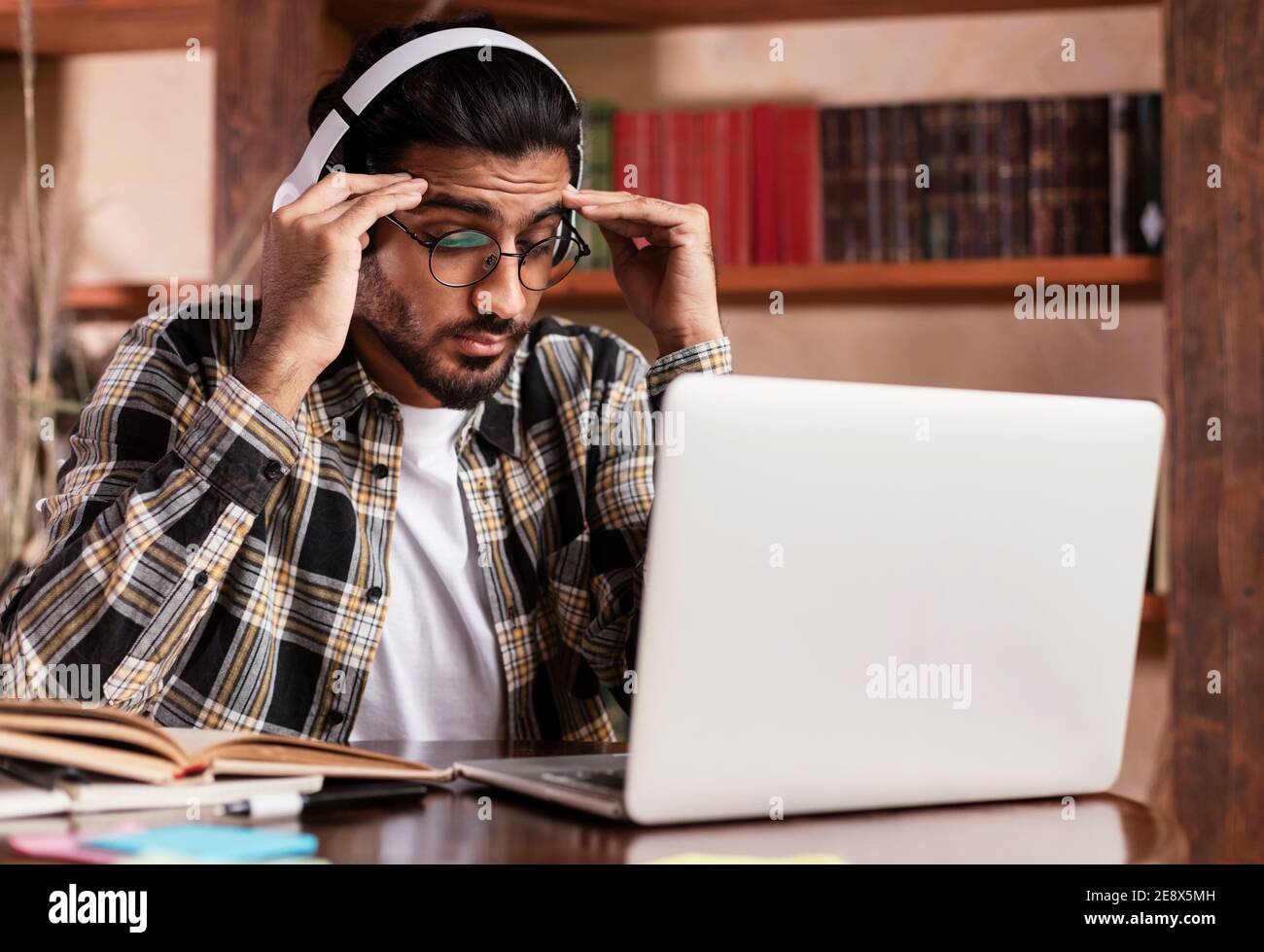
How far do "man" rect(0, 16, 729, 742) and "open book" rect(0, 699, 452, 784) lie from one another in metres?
0.39

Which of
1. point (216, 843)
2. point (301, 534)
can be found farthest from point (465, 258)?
point (216, 843)

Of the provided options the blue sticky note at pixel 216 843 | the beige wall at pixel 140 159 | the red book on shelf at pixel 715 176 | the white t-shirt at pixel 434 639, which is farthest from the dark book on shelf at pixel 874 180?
the blue sticky note at pixel 216 843

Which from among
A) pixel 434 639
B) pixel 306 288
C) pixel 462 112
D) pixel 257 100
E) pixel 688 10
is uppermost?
pixel 688 10

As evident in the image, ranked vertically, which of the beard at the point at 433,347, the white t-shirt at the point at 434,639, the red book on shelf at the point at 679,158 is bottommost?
the white t-shirt at the point at 434,639

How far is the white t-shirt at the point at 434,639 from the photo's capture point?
1.37m

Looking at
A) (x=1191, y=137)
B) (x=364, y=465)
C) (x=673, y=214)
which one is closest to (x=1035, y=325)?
(x=1191, y=137)

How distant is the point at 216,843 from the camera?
63 cm

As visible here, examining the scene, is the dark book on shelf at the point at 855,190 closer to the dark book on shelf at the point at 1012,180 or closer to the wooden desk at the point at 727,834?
the dark book on shelf at the point at 1012,180

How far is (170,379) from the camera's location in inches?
52.5

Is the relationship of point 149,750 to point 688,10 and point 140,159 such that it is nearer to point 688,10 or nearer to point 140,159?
point 688,10

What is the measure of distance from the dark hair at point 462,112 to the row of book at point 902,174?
2.51ft

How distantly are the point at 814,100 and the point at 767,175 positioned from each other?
0.95 feet

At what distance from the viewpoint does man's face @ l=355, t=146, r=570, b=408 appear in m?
1.33
